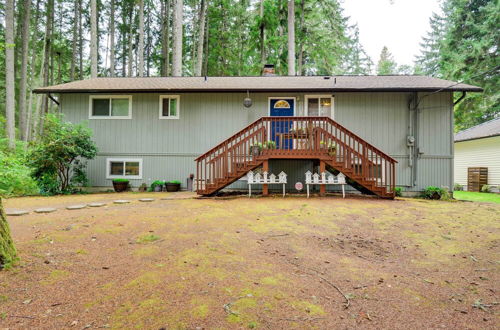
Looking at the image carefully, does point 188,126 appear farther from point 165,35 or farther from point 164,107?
point 165,35

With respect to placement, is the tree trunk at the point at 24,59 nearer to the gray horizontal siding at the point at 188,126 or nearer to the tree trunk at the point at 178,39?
the gray horizontal siding at the point at 188,126

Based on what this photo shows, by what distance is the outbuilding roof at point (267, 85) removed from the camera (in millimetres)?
9430

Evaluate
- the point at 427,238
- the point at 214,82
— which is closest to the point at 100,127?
the point at 214,82

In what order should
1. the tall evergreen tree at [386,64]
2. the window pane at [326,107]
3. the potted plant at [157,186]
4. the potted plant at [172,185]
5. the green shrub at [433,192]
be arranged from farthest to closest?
the tall evergreen tree at [386,64] → the window pane at [326,107] → the potted plant at [157,186] → the potted plant at [172,185] → the green shrub at [433,192]

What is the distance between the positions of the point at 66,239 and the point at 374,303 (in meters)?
4.26

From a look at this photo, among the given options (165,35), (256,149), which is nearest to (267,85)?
(256,149)

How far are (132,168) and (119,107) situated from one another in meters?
2.63

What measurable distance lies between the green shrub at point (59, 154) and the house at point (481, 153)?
64.9 ft

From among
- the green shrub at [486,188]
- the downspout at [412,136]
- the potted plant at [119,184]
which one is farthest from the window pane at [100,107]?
the green shrub at [486,188]

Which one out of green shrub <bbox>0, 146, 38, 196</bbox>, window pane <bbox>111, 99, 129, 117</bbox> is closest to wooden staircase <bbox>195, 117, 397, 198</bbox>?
window pane <bbox>111, 99, 129, 117</bbox>

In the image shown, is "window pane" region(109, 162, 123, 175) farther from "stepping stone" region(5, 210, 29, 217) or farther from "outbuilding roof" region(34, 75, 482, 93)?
"stepping stone" region(5, 210, 29, 217)

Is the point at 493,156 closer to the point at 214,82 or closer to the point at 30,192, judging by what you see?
the point at 214,82

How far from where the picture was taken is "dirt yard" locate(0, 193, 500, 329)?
2262 millimetres

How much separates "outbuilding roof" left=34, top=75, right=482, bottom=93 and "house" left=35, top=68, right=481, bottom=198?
40 mm
